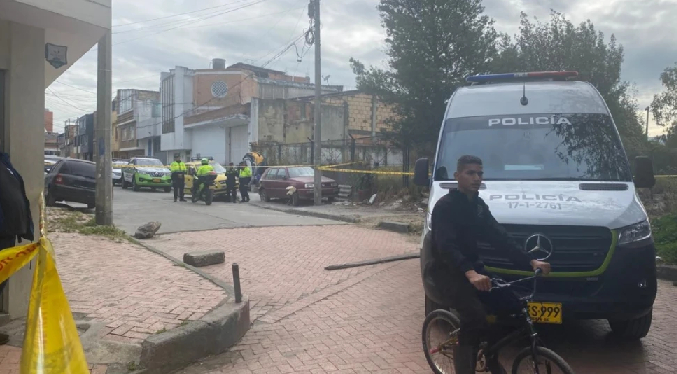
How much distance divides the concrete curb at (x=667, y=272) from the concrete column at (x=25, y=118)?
8.43 metres

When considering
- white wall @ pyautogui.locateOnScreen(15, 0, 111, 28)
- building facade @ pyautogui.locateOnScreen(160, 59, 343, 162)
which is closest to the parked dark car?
white wall @ pyautogui.locateOnScreen(15, 0, 111, 28)

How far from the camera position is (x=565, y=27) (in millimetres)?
20781

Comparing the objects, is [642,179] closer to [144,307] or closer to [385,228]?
[144,307]

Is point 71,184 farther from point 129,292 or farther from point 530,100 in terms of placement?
point 530,100

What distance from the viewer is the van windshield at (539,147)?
5984 millimetres

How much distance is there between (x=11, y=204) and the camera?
15.7ft

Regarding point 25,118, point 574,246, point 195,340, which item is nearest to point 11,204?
point 25,118

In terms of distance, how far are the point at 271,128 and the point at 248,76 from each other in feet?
43.9

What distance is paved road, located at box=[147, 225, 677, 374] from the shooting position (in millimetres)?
5090

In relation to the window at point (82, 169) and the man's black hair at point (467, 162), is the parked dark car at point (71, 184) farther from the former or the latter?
the man's black hair at point (467, 162)

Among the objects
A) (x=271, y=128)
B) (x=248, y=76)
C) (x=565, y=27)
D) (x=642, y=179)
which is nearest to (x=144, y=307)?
(x=642, y=179)

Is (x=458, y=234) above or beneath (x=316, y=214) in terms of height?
above

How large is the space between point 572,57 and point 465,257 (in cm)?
1879

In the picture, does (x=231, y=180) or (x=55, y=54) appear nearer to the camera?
(x=55, y=54)
